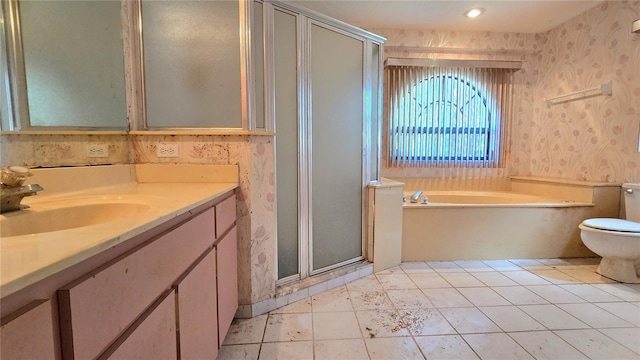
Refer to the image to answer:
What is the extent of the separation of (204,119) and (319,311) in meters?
1.37

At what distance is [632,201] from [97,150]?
3.84 m

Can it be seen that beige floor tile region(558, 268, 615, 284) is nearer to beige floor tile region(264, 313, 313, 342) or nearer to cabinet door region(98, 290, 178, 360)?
beige floor tile region(264, 313, 313, 342)

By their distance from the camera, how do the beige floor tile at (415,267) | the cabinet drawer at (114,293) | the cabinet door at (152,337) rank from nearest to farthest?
the cabinet drawer at (114,293), the cabinet door at (152,337), the beige floor tile at (415,267)

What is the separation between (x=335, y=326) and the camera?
1.62 m

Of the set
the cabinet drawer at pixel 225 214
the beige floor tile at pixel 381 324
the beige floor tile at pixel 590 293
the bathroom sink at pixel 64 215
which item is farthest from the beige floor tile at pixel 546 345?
the bathroom sink at pixel 64 215

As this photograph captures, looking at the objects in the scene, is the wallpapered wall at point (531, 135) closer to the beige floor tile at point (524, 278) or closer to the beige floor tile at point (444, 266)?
the beige floor tile at point (444, 266)

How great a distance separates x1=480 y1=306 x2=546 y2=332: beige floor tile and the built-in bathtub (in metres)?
0.84

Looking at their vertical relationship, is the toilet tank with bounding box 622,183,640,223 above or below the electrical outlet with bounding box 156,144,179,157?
below

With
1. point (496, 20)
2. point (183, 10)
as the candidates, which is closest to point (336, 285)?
point (183, 10)

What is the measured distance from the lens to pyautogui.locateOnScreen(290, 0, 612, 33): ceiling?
8.82 feet

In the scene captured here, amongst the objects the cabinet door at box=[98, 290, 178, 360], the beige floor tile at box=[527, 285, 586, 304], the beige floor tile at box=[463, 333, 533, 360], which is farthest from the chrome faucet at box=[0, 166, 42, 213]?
the beige floor tile at box=[527, 285, 586, 304]

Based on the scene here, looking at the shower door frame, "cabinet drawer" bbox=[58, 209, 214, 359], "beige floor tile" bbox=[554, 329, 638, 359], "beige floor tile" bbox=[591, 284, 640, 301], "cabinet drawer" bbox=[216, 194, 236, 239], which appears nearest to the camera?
"cabinet drawer" bbox=[58, 209, 214, 359]

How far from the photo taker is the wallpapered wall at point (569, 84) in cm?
252

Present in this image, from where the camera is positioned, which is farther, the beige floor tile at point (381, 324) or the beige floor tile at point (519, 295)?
the beige floor tile at point (519, 295)
